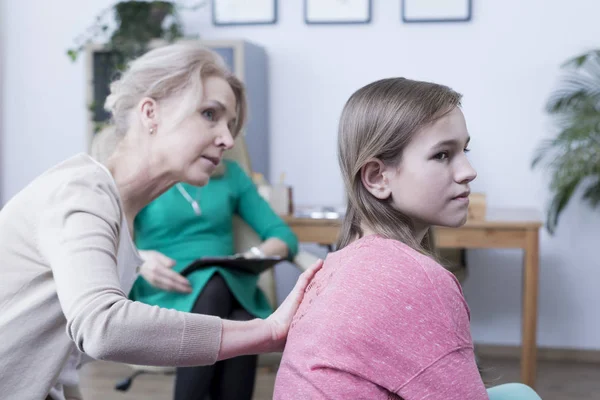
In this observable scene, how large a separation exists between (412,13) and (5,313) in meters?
2.87

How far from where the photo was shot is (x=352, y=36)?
382cm

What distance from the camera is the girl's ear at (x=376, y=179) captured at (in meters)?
1.16

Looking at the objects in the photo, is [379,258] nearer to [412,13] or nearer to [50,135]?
[412,13]

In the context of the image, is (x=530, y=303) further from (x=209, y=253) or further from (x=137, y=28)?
(x=137, y=28)

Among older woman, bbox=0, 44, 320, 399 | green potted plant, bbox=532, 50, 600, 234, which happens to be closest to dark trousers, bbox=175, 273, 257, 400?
older woman, bbox=0, 44, 320, 399

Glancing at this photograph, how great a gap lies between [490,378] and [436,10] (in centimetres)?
171

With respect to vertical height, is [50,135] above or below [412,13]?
below

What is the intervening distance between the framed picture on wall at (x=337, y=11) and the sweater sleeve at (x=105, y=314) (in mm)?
2807

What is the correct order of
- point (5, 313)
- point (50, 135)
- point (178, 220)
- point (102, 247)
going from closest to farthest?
point (102, 247)
point (5, 313)
point (178, 220)
point (50, 135)

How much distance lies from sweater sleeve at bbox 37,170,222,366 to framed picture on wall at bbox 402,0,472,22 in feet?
9.27

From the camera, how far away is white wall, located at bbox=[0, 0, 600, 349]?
3666 mm

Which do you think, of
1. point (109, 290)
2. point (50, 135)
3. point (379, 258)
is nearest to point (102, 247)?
point (109, 290)

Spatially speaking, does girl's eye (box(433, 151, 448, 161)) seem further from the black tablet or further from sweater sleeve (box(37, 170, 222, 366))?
the black tablet

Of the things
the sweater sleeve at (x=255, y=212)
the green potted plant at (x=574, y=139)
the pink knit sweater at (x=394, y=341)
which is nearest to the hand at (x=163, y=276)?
the sweater sleeve at (x=255, y=212)
